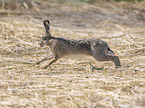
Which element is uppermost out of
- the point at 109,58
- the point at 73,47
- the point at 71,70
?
the point at 73,47

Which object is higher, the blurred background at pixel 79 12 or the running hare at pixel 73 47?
the blurred background at pixel 79 12

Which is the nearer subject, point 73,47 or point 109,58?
point 109,58

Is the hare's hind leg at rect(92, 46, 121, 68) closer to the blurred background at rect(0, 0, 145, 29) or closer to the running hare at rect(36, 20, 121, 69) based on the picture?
the running hare at rect(36, 20, 121, 69)

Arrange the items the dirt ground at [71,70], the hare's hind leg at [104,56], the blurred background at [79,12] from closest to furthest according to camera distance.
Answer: the dirt ground at [71,70], the hare's hind leg at [104,56], the blurred background at [79,12]

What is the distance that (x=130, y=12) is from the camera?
7.89 m

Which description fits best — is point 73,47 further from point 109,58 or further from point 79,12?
point 79,12

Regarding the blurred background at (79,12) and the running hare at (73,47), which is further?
the blurred background at (79,12)

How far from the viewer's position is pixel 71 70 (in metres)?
3.44

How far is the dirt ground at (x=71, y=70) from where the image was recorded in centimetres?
242

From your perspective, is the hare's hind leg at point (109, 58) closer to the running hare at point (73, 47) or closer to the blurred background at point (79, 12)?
the running hare at point (73, 47)

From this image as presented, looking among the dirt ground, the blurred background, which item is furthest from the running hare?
the blurred background

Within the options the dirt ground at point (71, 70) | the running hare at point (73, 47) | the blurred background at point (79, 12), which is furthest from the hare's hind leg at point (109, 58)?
the blurred background at point (79, 12)

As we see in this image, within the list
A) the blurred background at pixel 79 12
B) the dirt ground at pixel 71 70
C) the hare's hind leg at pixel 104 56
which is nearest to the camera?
the dirt ground at pixel 71 70

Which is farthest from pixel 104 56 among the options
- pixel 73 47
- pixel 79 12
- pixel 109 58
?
pixel 79 12
